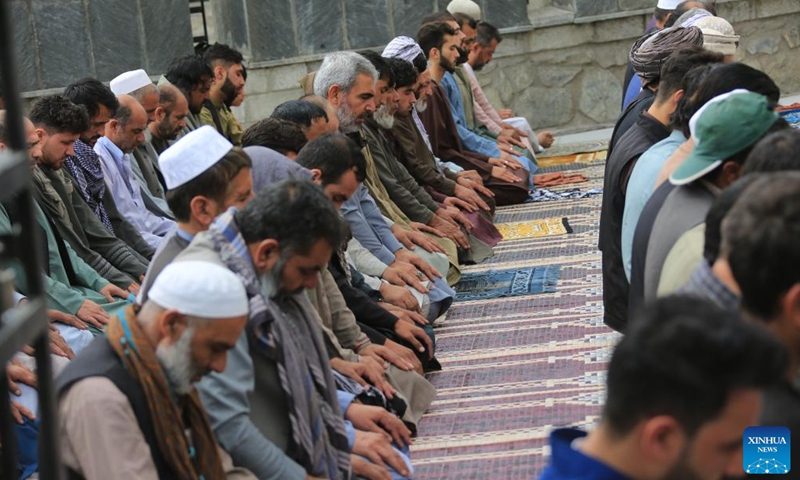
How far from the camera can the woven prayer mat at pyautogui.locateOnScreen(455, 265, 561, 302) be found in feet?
23.8

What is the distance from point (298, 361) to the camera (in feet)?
12.3

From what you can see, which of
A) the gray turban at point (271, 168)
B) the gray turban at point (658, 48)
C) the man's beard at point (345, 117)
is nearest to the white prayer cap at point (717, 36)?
the gray turban at point (658, 48)

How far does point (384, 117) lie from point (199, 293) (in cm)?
462

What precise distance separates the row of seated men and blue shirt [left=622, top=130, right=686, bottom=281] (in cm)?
104

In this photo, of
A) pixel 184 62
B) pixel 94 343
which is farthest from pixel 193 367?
pixel 184 62

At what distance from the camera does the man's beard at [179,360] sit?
305 cm

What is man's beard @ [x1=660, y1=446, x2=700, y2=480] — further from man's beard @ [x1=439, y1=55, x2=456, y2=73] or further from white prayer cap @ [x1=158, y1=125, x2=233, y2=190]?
man's beard @ [x1=439, y1=55, x2=456, y2=73]

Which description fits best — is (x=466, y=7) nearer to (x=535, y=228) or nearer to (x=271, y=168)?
(x=535, y=228)

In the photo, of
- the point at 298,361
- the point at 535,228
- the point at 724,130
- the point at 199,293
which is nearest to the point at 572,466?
the point at 199,293

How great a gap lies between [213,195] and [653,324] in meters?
2.53

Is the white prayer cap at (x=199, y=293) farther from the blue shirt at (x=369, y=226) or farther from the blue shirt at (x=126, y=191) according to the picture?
the blue shirt at (x=126, y=191)

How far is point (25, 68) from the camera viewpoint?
12031 millimetres

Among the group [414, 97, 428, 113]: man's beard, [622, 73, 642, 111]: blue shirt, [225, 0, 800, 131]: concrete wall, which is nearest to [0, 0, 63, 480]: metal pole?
→ [622, 73, 642, 111]: blue shirt

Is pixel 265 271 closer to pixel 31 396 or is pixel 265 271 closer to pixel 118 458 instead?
pixel 118 458
